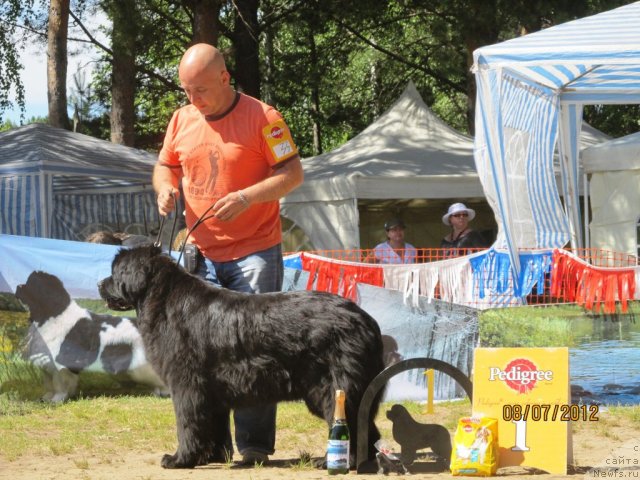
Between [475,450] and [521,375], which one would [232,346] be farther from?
[521,375]

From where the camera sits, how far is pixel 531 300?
7961 mm

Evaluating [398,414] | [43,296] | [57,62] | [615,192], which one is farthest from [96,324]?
[57,62]

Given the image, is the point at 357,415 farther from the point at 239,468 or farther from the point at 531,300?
the point at 531,300

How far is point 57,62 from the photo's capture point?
56.9 feet

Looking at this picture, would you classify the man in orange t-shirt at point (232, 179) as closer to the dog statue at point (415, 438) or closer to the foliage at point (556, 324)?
the dog statue at point (415, 438)

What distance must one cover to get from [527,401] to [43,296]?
13.7 ft

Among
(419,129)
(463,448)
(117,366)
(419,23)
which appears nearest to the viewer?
(463,448)

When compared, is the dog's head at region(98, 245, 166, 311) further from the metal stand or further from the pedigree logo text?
the pedigree logo text

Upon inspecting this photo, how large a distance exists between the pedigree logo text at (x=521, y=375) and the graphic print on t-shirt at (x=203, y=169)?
1.64 metres

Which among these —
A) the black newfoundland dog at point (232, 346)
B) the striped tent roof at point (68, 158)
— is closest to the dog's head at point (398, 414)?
the black newfoundland dog at point (232, 346)

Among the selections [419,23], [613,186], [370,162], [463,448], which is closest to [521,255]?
[463,448]

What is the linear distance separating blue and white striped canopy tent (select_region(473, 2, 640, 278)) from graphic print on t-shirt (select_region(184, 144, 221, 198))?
3.39 meters

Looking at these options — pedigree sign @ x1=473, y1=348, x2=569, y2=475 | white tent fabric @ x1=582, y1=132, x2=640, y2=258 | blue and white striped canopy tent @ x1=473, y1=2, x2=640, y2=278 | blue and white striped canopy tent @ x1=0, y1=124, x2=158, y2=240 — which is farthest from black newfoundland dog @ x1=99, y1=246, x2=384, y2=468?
white tent fabric @ x1=582, y1=132, x2=640, y2=258

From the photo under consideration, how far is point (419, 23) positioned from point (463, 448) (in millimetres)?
17306
